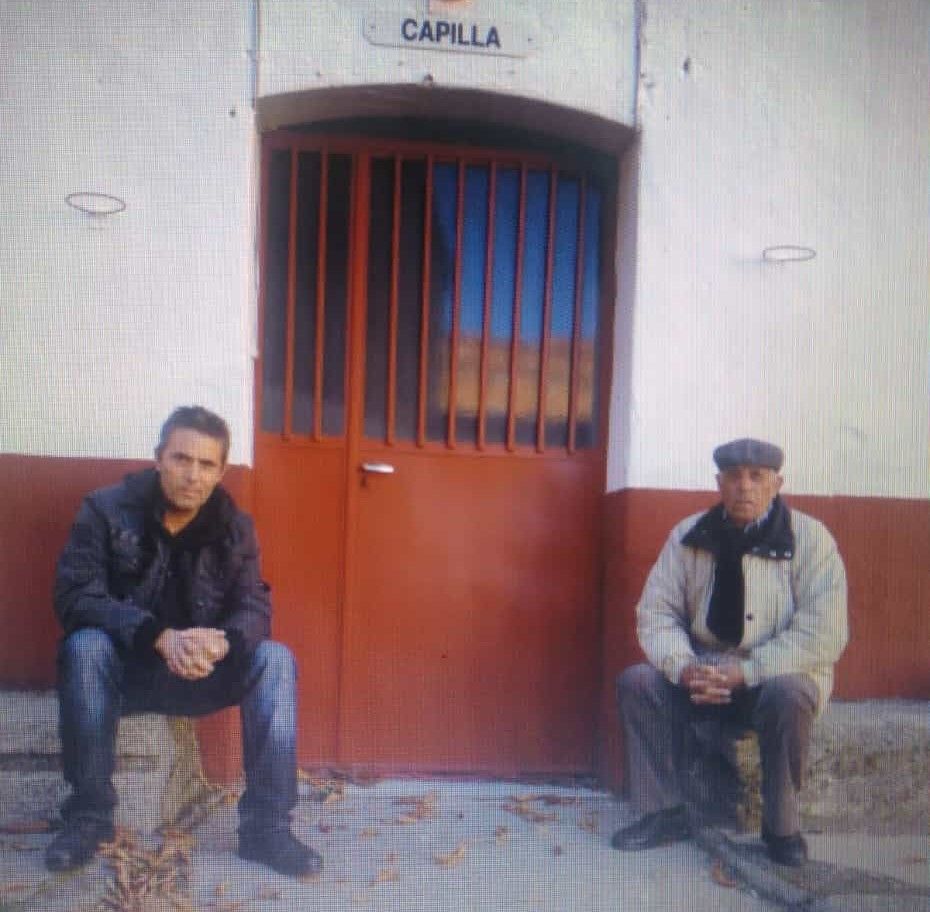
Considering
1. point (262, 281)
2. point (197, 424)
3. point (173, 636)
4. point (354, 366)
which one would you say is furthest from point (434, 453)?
point (173, 636)

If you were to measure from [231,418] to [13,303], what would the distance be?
0.87 meters

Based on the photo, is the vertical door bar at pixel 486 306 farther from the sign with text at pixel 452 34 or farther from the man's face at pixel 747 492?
the man's face at pixel 747 492

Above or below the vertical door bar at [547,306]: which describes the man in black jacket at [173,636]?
below

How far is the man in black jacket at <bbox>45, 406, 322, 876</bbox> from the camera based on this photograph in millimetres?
3125

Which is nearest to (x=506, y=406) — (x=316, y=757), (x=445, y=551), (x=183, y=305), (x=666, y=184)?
(x=445, y=551)

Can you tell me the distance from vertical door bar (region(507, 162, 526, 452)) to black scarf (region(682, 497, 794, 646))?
0.96 meters

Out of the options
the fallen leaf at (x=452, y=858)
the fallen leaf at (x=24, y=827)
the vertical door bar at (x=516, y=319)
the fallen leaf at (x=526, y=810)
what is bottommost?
the fallen leaf at (x=526, y=810)

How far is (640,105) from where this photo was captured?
3984mm

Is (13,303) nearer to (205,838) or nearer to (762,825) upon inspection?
(205,838)

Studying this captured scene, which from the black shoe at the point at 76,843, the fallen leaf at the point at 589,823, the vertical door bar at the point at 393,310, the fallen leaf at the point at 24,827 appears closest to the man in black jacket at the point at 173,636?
the black shoe at the point at 76,843

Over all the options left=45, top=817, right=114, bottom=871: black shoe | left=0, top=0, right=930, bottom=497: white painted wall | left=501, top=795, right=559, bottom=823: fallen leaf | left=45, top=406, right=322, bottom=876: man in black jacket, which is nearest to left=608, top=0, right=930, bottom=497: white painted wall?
left=0, top=0, right=930, bottom=497: white painted wall

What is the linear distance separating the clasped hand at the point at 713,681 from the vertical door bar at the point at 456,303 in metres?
1.38

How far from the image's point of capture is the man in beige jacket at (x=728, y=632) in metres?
3.43

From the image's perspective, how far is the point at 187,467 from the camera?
132 inches
